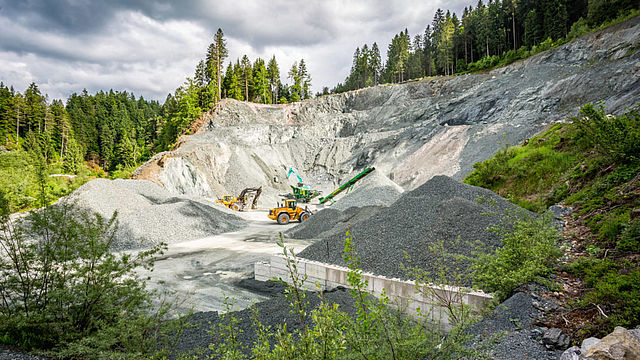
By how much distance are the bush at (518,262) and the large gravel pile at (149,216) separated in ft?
39.0

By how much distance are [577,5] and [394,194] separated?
1665 inches

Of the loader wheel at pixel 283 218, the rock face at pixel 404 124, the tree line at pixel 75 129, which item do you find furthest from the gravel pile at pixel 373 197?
the tree line at pixel 75 129

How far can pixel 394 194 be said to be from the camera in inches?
641

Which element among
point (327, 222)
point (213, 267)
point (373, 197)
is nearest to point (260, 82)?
point (373, 197)

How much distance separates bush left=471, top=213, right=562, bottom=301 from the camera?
443cm

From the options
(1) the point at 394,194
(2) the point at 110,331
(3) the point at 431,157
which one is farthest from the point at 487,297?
(3) the point at 431,157

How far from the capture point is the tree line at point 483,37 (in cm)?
3416

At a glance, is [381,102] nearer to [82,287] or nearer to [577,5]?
[577,5]

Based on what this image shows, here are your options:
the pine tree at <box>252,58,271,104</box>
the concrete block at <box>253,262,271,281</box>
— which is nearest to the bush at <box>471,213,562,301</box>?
the concrete block at <box>253,262,271,281</box>

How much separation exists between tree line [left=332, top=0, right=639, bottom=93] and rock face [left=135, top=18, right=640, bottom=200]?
22.1ft

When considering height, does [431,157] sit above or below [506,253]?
above

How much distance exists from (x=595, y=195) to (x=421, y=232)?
4056mm

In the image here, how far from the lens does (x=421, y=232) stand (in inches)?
286

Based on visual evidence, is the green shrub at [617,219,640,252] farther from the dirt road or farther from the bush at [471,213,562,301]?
the dirt road
